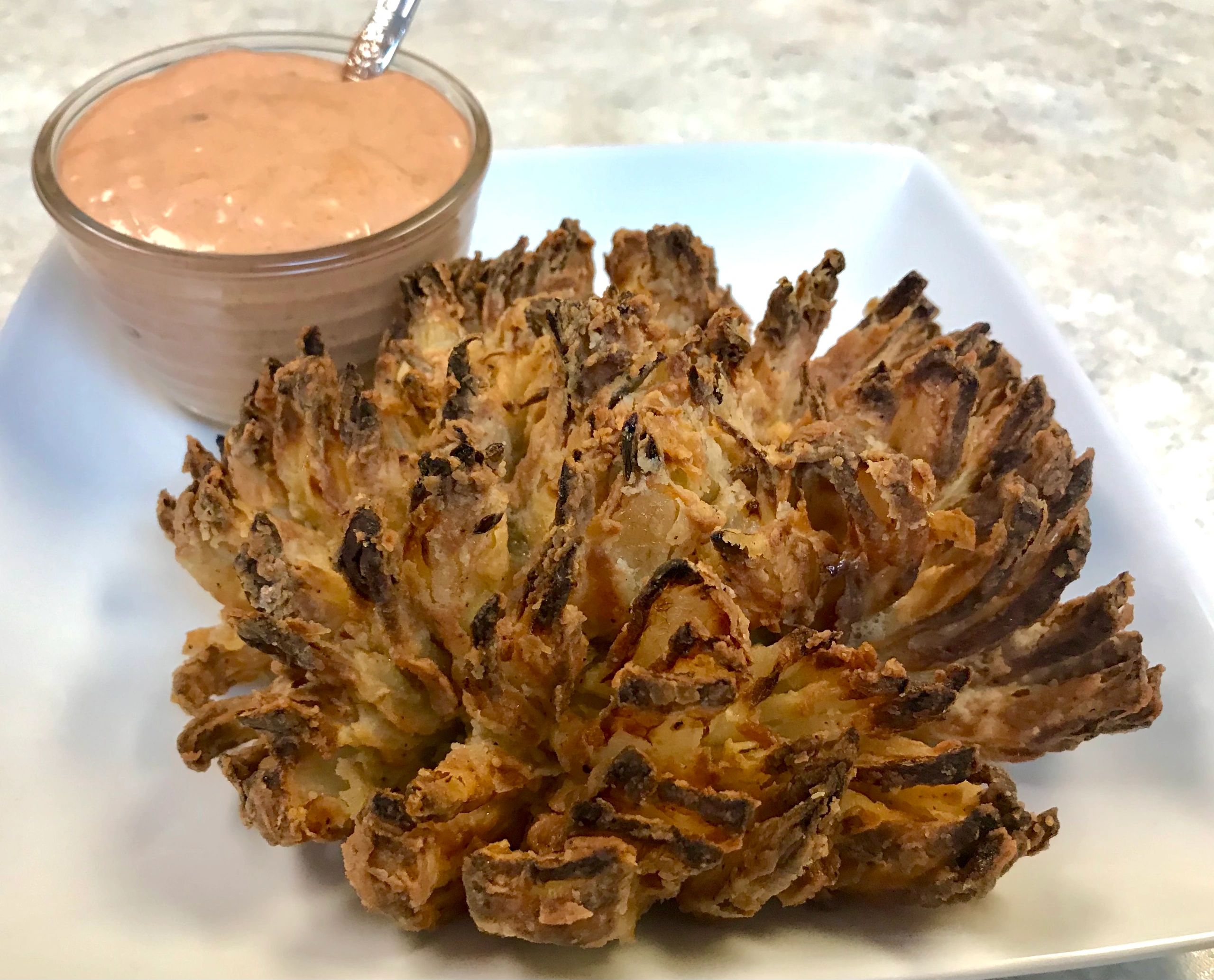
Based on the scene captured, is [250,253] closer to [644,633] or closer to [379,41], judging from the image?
[379,41]

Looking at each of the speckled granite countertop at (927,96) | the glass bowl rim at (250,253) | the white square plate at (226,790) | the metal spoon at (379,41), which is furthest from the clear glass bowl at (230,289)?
the speckled granite countertop at (927,96)

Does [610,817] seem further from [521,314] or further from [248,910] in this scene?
[521,314]

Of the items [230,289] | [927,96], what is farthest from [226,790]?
[927,96]

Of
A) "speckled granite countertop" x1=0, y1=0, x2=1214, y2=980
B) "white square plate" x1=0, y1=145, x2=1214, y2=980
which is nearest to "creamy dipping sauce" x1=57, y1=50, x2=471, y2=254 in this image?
"white square plate" x1=0, y1=145, x2=1214, y2=980

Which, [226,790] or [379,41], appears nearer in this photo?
[226,790]

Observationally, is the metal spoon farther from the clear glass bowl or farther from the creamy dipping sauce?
the clear glass bowl

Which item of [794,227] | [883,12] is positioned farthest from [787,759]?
[883,12]

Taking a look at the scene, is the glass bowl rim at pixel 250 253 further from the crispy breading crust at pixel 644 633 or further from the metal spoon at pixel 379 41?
the crispy breading crust at pixel 644 633
